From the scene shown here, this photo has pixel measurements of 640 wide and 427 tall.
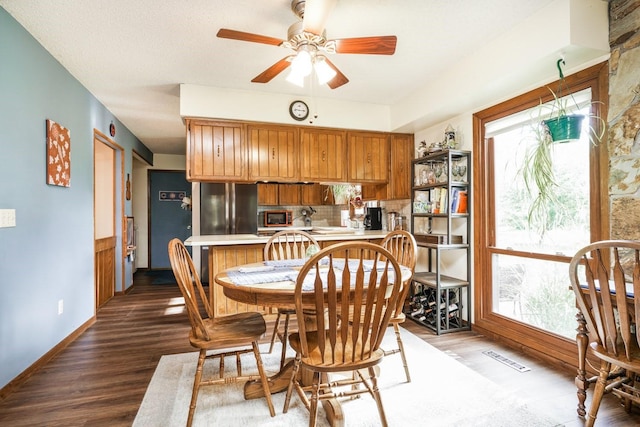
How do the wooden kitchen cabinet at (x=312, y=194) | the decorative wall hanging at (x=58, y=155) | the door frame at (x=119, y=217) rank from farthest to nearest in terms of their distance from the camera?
the wooden kitchen cabinet at (x=312, y=194), the door frame at (x=119, y=217), the decorative wall hanging at (x=58, y=155)

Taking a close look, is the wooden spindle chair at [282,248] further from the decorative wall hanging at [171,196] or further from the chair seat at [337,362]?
the decorative wall hanging at [171,196]

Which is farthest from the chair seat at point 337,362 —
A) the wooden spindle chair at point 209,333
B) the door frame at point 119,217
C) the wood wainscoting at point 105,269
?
the door frame at point 119,217

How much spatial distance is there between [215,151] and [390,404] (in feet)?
9.43

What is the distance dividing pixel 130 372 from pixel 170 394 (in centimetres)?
53

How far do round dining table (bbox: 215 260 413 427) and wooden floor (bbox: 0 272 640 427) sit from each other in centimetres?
63

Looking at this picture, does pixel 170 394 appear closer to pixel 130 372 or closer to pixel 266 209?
pixel 130 372

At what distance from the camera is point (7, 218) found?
2.13m

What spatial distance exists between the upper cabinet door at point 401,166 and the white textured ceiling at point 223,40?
79 cm

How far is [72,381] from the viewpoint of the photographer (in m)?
2.28

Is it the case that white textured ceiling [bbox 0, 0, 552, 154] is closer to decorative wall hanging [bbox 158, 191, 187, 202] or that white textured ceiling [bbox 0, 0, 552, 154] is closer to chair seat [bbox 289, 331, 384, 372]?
chair seat [bbox 289, 331, 384, 372]

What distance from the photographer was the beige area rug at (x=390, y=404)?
180 centimetres

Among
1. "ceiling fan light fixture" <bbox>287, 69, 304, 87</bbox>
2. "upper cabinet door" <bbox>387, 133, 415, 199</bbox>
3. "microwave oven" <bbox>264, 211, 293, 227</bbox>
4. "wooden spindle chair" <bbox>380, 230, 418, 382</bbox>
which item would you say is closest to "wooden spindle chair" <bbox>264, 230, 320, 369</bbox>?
"wooden spindle chair" <bbox>380, 230, 418, 382</bbox>

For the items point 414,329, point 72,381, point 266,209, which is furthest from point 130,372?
point 266,209

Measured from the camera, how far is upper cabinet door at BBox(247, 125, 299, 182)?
373 centimetres
